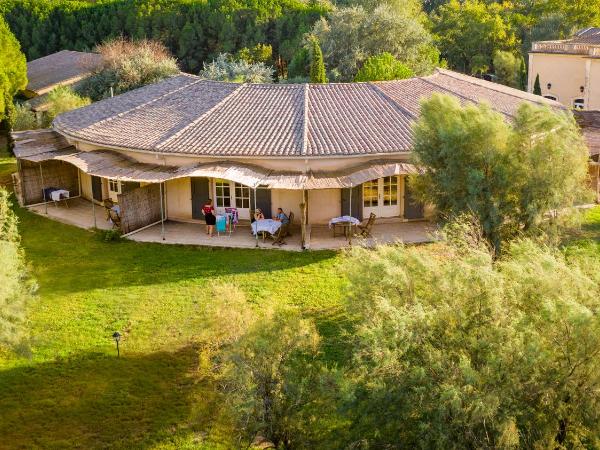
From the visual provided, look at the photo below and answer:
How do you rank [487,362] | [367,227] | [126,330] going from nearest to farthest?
[487,362], [126,330], [367,227]

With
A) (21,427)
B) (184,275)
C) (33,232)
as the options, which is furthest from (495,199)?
(33,232)

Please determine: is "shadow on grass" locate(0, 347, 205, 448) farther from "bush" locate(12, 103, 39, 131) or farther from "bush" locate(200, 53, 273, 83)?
"bush" locate(200, 53, 273, 83)

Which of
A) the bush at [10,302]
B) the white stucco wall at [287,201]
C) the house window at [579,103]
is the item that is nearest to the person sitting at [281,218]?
the white stucco wall at [287,201]

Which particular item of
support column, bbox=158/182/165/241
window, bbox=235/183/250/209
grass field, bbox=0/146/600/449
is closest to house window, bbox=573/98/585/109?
grass field, bbox=0/146/600/449

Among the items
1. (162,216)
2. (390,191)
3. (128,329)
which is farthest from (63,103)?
(128,329)

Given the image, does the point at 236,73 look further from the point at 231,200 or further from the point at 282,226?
the point at 282,226

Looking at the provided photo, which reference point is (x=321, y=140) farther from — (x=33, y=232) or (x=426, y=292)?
(x=426, y=292)
